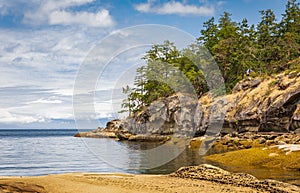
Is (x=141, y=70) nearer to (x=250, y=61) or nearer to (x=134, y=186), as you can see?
(x=250, y=61)

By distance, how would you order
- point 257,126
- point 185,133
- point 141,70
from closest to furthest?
point 257,126, point 185,133, point 141,70

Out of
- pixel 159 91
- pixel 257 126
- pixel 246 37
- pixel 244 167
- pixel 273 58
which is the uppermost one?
pixel 246 37

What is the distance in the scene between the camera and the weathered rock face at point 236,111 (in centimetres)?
3431

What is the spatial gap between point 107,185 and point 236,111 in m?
32.1

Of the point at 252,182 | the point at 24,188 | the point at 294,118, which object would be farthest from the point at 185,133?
the point at 24,188

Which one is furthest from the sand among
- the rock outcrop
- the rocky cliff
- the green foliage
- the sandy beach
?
the green foliage

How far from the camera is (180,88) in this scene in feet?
215

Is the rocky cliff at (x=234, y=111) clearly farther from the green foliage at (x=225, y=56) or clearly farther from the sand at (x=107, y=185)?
the sand at (x=107, y=185)

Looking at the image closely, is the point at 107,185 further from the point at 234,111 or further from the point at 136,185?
the point at 234,111

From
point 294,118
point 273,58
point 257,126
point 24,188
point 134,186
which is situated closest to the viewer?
point 24,188

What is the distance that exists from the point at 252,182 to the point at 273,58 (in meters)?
52.4

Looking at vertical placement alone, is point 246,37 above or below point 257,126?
above

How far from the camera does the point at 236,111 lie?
4272cm

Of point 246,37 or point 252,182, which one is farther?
point 246,37
